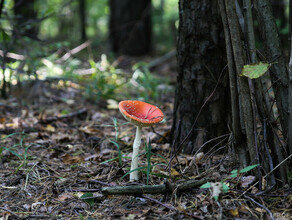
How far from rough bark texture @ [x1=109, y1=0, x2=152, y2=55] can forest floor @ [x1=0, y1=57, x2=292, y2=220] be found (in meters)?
4.75

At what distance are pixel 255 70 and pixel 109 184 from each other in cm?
127

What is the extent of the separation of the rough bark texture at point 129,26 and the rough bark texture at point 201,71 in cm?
503

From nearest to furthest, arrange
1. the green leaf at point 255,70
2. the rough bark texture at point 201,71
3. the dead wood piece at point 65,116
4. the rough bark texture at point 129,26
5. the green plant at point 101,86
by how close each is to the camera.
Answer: the green leaf at point 255,70
the rough bark texture at point 201,71
the dead wood piece at point 65,116
the green plant at point 101,86
the rough bark texture at point 129,26

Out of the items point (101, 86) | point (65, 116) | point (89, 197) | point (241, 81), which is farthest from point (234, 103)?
point (101, 86)

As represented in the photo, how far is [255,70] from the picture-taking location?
65.3 inches

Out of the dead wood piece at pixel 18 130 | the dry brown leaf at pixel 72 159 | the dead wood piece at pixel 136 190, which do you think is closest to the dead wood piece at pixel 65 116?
the dead wood piece at pixel 18 130

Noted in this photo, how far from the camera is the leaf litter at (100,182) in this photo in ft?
5.74

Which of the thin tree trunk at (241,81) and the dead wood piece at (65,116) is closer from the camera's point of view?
the thin tree trunk at (241,81)

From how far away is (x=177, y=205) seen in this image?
5.87 feet

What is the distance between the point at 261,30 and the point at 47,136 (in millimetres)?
2407

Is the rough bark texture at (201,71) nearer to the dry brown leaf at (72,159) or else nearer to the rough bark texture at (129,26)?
the dry brown leaf at (72,159)

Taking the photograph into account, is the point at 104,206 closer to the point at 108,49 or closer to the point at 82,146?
the point at 82,146

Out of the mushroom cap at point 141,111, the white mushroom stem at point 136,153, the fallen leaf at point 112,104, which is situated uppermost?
the mushroom cap at point 141,111

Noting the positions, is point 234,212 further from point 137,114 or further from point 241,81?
point 137,114
